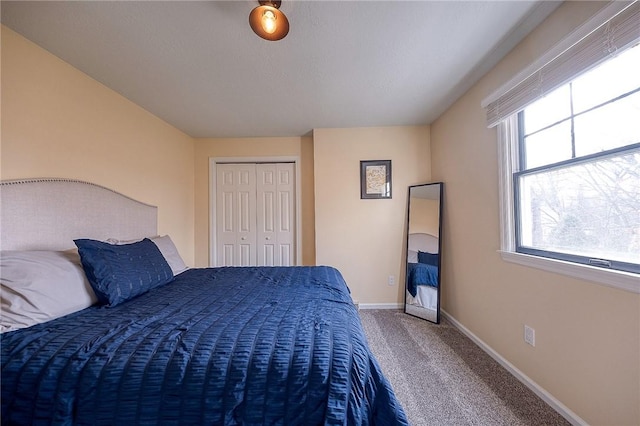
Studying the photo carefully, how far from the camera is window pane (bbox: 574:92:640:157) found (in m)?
1.13

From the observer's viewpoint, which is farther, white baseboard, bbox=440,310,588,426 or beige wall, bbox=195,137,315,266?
beige wall, bbox=195,137,315,266

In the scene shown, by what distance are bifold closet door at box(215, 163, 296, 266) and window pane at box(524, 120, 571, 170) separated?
2579mm

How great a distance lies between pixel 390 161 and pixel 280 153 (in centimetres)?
153

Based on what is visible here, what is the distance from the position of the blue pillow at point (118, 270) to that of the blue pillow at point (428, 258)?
2.63m

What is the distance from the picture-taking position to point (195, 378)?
84 cm

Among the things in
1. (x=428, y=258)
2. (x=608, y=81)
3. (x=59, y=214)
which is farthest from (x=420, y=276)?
(x=59, y=214)

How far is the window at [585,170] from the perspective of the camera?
1.15m

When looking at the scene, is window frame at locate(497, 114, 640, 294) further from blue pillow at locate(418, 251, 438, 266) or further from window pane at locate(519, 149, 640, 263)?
blue pillow at locate(418, 251, 438, 266)

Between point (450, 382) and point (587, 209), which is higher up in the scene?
point (587, 209)

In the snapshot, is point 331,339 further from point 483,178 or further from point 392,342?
point 483,178

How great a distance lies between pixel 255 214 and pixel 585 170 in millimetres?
3249

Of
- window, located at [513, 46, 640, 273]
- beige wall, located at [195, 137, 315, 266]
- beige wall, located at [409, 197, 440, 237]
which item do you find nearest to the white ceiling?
window, located at [513, 46, 640, 273]

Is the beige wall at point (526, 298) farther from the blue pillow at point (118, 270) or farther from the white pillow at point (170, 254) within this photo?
the white pillow at point (170, 254)

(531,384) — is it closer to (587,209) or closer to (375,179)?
(587,209)
